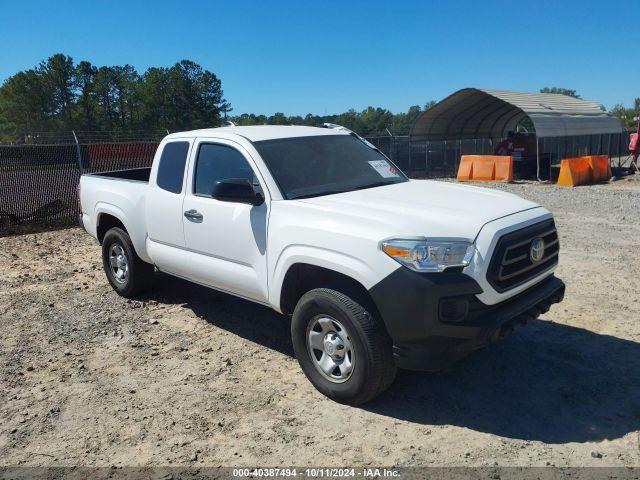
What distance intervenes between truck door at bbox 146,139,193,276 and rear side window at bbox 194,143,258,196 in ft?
0.71

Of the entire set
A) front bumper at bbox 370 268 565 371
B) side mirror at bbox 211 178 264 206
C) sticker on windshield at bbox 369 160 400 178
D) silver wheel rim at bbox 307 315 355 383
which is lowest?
silver wheel rim at bbox 307 315 355 383

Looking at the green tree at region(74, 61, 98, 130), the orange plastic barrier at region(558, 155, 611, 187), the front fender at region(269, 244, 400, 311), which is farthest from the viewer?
the green tree at region(74, 61, 98, 130)

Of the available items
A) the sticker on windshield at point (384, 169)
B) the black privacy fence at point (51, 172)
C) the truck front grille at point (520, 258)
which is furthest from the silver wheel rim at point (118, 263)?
the black privacy fence at point (51, 172)

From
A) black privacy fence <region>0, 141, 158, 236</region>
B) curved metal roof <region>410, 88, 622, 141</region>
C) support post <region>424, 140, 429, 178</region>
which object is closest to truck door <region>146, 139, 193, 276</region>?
black privacy fence <region>0, 141, 158, 236</region>

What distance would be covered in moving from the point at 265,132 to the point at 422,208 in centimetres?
194

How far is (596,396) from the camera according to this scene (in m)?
3.99

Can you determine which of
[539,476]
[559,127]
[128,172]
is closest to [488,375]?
[539,476]

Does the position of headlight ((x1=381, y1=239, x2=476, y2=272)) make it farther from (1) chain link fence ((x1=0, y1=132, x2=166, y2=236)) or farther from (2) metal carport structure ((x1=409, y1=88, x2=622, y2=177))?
(2) metal carport structure ((x1=409, y1=88, x2=622, y2=177))

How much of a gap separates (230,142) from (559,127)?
19.8m

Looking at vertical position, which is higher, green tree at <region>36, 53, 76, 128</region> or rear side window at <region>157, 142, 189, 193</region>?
green tree at <region>36, 53, 76, 128</region>

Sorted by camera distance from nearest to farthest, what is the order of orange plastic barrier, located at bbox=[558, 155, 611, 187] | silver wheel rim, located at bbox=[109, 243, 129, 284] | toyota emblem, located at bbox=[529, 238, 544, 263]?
toyota emblem, located at bbox=[529, 238, 544, 263] < silver wheel rim, located at bbox=[109, 243, 129, 284] < orange plastic barrier, located at bbox=[558, 155, 611, 187]

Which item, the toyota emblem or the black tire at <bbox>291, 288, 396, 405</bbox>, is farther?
the toyota emblem

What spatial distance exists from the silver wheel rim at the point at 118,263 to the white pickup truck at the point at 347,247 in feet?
3.10

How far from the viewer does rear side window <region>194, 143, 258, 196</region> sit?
16.0 ft
